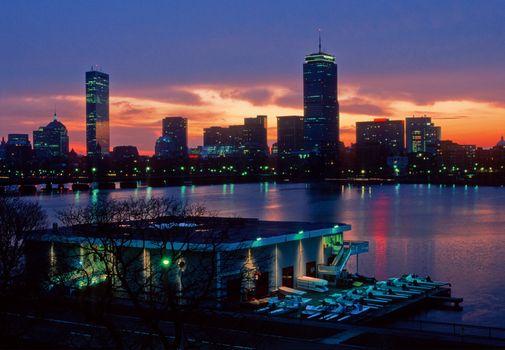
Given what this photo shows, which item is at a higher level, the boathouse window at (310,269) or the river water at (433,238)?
the boathouse window at (310,269)

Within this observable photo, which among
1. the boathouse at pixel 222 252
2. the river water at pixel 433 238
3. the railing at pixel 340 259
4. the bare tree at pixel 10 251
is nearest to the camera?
the bare tree at pixel 10 251

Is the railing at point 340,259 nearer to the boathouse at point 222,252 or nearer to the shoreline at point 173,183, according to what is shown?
the boathouse at point 222,252

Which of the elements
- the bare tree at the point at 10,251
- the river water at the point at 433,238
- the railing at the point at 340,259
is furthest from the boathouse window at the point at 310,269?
the bare tree at the point at 10,251

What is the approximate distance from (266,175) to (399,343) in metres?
147

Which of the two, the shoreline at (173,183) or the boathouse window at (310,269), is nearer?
the boathouse window at (310,269)

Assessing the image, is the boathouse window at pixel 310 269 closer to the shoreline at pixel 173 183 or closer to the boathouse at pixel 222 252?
the boathouse at pixel 222 252

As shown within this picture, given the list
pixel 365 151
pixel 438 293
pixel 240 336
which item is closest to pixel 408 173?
pixel 365 151

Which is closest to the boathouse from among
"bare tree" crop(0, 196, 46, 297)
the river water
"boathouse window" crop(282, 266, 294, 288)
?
"boathouse window" crop(282, 266, 294, 288)

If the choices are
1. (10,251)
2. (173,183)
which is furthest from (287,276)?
(173,183)

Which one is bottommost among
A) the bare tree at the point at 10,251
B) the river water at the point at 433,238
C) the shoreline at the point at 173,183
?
the river water at the point at 433,238

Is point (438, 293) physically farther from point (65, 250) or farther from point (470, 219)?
point (470, 219)

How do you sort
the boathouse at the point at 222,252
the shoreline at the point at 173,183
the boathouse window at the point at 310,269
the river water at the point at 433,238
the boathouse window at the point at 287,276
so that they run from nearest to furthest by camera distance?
the boathouse at the point at 222,252 → the boathouse window at the point at 287,276 → the boathouse window at the point at 310,269 → the river water at the point at 433,238 → the shoreline at the point at 173,183

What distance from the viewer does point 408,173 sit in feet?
563

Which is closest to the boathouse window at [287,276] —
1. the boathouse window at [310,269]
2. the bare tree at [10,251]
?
the boathouse window at [310,269]
